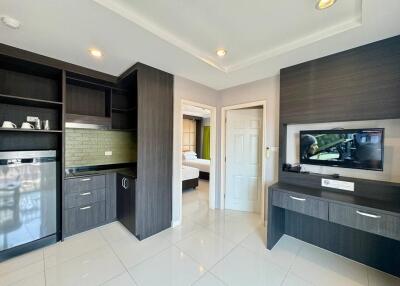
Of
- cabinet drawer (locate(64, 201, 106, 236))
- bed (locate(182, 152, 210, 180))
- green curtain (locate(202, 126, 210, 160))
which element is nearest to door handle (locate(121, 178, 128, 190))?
cabinet drawer (locate(64, 201, 106, 236))

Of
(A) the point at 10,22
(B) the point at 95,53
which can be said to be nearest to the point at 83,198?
(B) the point at 95,53

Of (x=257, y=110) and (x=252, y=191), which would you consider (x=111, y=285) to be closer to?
(x=252, y=191)

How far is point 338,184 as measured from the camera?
198cm

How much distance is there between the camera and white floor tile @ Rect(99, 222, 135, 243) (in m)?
2.38

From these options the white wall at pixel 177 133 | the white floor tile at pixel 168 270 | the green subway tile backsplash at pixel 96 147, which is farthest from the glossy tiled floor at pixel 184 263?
the green subway tile backsplash at pixel 96 147

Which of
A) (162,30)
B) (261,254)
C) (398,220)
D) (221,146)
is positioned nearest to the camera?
(398,220)

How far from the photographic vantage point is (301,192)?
1.96 m

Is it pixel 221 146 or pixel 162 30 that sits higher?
pixel 162 30

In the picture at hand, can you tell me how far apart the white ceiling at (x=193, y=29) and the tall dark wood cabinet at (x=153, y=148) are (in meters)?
0.28

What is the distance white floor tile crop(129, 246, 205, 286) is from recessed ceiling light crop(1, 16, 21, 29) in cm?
257

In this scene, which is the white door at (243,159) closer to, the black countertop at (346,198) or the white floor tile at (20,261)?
the black countertop at (346,198)

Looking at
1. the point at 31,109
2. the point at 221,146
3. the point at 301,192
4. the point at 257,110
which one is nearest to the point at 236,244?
the point at 301,192

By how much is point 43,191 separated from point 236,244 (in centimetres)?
255

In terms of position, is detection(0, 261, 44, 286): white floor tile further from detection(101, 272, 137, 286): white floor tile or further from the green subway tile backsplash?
the green subway tile backsplash
